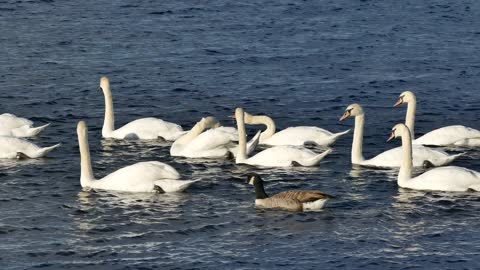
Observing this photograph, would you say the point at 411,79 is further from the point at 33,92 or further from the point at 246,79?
the point at 33,92

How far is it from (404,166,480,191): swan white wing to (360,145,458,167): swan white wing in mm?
2185

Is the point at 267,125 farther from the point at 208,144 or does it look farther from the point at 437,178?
the point at 437,178

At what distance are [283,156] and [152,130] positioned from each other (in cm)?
429

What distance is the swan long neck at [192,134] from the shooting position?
31859mm

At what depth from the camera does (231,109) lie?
37.0 metres

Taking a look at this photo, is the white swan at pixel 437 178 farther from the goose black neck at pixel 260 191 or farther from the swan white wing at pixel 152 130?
the swan white wing at pixel 152 130

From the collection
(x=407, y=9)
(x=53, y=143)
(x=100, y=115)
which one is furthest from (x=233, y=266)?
(x=407, y=9)

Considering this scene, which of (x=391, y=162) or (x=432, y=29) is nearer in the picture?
(x=391, y=162)

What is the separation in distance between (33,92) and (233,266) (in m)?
16.8

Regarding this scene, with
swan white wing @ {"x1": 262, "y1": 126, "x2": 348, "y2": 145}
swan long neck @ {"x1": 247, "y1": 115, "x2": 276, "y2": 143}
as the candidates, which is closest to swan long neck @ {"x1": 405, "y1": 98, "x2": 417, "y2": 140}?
swan white wing @ {"x1": 262, "y1": 126, "x2": 348, "y2": 145}

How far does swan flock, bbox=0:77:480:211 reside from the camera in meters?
27.6

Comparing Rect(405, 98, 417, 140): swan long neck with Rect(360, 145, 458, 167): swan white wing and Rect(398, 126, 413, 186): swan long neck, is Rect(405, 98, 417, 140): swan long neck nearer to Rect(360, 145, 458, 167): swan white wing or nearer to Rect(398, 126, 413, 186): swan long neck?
Rect(360, 145, 458, 167): swan white wing

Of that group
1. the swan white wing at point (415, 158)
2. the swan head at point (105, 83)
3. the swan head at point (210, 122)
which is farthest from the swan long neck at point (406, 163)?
the swan head at point (105, 83)

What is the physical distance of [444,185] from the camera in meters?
27.7
